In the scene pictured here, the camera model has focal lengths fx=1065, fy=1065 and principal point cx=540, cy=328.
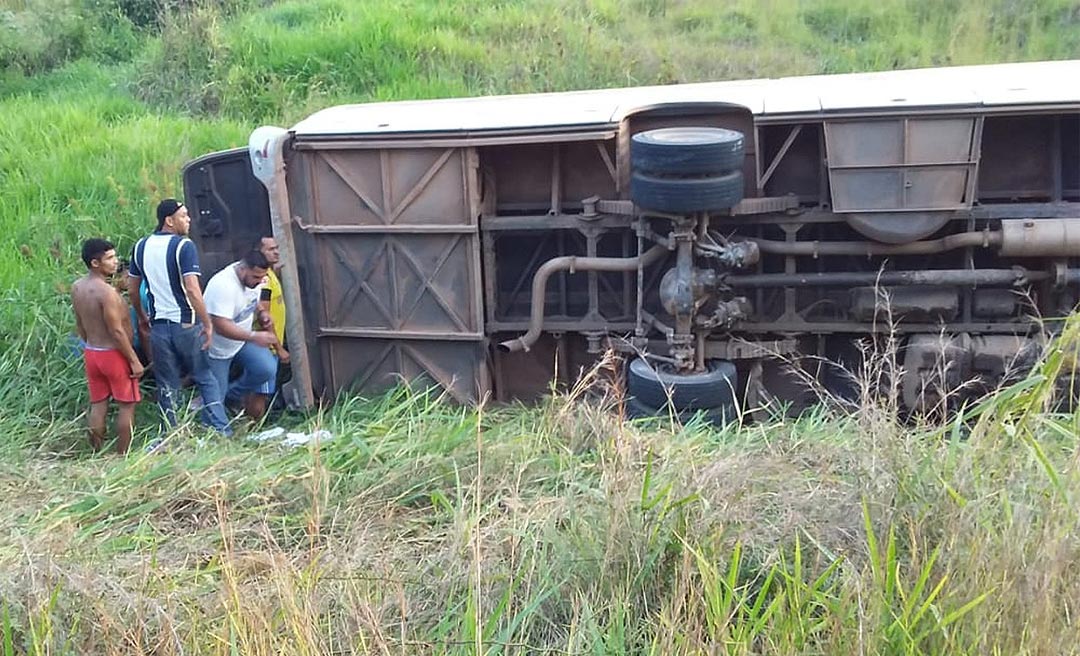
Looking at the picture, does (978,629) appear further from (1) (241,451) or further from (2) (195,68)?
(2) (195,68)

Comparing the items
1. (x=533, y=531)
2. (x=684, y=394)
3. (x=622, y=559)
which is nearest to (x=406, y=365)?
(x=684, y=394)

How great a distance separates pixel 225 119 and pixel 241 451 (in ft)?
22.3

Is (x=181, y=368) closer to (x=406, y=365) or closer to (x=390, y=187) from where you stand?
(x=406, y=365)

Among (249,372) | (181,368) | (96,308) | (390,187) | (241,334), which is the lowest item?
(249,372)

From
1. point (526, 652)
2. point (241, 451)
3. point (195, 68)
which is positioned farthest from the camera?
point (195, 68)

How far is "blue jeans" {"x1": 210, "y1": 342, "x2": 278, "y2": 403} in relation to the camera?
7.25 m

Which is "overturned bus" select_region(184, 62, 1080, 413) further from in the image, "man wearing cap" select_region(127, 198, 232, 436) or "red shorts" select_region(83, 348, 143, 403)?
"red shorts" select_region(83, 348, 143, 403)

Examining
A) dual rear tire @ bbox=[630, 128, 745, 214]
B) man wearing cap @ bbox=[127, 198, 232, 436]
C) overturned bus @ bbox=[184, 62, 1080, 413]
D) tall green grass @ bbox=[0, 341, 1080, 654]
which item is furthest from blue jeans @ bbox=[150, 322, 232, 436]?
dual rear tire @ bbox=[630, 128, 745, 214]

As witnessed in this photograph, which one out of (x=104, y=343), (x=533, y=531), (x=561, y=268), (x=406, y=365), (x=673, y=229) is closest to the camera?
(x=533, y=531)

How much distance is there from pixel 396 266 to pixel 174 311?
162cm

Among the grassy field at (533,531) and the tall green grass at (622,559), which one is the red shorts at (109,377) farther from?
the tall green grass at (622,559)

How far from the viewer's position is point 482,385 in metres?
7.73

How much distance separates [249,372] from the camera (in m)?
7.44

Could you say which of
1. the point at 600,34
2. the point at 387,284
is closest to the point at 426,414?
the point at 387,284
